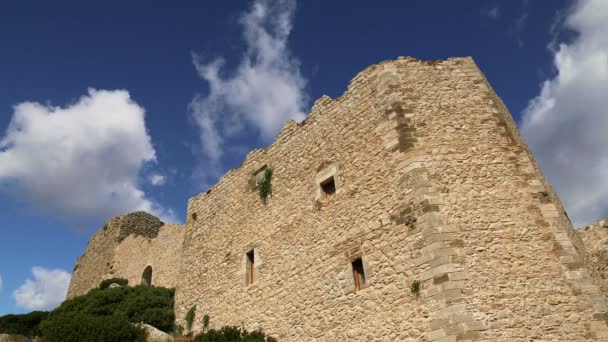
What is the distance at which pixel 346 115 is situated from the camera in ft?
41.5

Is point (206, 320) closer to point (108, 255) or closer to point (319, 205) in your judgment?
point (319, 205)

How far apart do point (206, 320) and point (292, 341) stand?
13.6ft

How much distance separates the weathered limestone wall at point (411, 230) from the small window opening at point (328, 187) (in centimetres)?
19

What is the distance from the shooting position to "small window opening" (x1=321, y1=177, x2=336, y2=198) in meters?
12.4

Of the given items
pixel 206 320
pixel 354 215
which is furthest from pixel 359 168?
pixel 206 320

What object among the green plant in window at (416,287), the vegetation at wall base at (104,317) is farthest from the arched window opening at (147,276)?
the green plant in window at (416,287)

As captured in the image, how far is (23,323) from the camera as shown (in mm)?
24281

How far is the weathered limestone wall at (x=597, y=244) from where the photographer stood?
1239 centimetres

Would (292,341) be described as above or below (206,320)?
below

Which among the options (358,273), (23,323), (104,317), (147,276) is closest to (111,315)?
(104,317)

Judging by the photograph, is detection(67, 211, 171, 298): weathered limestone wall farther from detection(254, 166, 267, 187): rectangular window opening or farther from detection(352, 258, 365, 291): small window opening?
detection(352, 258, 365, 291): small window opening

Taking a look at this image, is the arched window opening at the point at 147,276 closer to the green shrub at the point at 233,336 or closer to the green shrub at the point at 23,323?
the green shrub at the point at 23,323

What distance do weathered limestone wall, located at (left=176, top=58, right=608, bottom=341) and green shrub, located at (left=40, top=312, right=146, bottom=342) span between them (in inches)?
103

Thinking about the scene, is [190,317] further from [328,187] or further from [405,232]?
[405,232]
